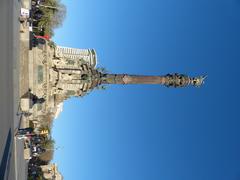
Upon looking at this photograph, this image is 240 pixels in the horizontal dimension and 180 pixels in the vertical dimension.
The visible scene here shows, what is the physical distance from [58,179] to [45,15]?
1220 inches

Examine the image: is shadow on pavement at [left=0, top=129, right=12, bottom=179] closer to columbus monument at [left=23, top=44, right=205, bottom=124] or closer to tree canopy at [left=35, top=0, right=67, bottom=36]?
columbus monument at [left=23, top=44, right=205, bottom=124]

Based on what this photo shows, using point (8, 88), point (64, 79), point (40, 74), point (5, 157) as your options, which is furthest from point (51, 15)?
point (5, 157)


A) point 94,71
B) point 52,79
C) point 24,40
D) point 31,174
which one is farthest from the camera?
point 31,174

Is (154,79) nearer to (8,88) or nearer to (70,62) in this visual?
(70,62)

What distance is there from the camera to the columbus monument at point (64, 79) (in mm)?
45594

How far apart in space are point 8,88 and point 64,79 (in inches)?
651

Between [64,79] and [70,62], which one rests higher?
[70,62]

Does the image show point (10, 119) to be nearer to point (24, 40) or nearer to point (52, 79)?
point (24, 40)

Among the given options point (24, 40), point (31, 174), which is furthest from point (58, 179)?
point (24, 40)

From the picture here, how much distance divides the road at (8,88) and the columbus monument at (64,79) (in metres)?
7.86

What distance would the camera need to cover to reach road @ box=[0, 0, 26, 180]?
28.7 metres

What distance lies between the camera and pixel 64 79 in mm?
48656

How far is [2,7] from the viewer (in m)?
32.3

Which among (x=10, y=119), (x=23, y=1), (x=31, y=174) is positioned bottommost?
(x=31, y=174)
